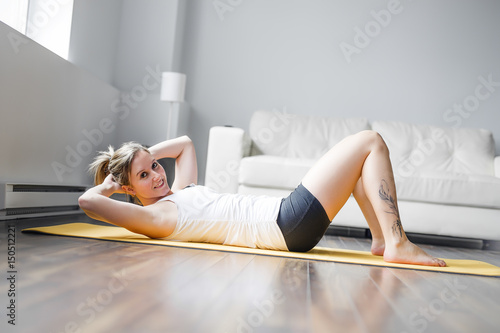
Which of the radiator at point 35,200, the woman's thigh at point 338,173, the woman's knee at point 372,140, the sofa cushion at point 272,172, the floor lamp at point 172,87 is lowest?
the radiator at point 35,200

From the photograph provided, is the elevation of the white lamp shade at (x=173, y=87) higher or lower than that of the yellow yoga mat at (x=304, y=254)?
higher

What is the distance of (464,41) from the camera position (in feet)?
14.8

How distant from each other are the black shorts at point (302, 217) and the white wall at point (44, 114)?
65.7 inches

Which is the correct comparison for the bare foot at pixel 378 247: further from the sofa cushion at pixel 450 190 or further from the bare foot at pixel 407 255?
the sofa cushion at pixel 450 190

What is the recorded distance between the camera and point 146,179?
183cm

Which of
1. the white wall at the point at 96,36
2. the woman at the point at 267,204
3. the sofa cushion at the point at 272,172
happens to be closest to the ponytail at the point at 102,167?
the woman at the point at 267,204

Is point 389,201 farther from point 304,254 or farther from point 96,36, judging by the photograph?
point 96,36

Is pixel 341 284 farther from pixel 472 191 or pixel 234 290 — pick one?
pixel 472 191

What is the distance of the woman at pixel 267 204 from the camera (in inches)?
68.9

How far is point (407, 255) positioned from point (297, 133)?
2.25 m

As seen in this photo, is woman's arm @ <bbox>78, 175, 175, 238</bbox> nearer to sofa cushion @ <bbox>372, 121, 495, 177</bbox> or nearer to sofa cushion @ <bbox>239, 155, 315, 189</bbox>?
sofa cushion @ <bbox>239, 155, 315, 189</bbox>

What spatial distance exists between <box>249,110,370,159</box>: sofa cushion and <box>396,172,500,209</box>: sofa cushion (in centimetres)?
94

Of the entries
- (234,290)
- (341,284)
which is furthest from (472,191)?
(234,290)

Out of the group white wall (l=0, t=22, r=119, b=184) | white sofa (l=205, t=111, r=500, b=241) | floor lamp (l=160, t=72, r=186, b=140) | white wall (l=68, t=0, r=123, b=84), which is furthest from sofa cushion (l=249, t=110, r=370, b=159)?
white wall (l=68, t=0, r=123, b=84)
